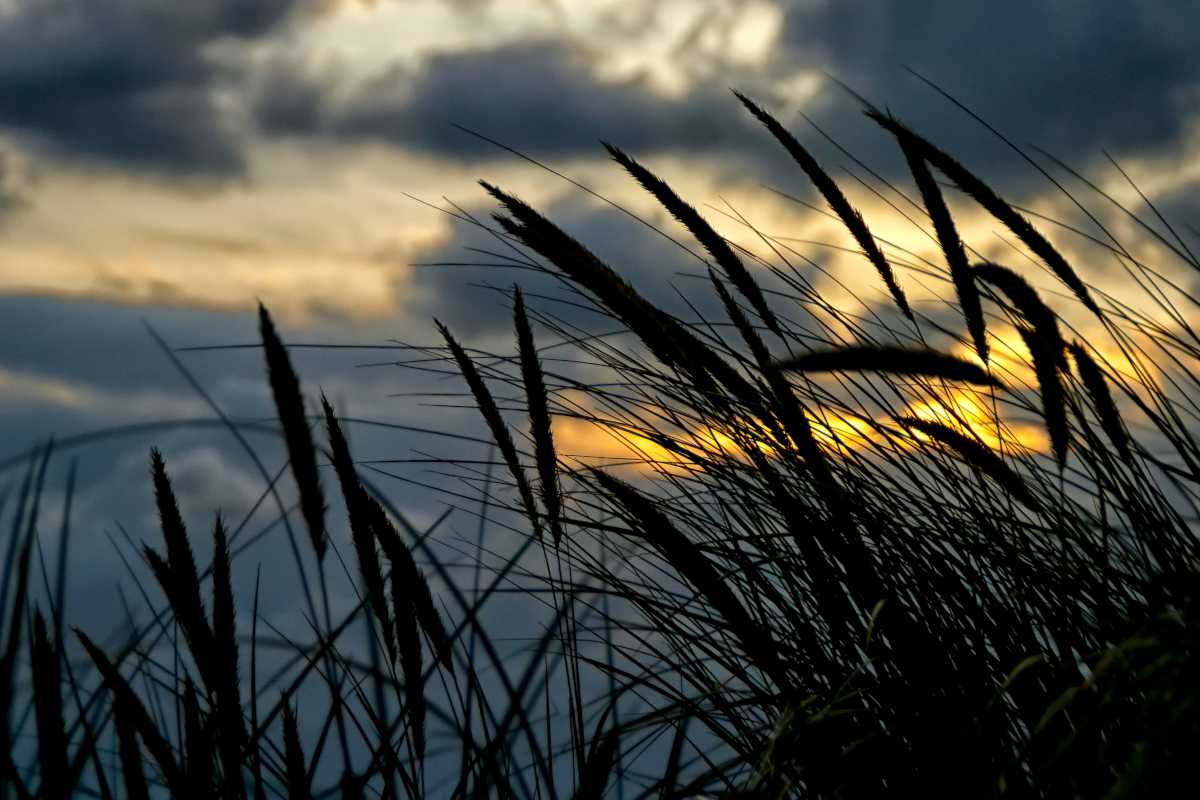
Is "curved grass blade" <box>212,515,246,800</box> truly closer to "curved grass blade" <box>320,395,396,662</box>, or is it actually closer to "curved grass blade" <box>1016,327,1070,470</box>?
"curved grass blade" <box>320,395,396,662</box>

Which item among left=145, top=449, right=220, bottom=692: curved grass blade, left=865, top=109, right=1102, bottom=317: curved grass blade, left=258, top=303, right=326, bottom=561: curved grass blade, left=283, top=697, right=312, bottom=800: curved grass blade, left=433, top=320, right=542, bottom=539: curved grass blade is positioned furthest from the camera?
left=865, top=109, right=1102, bottom=317: curved grass blade

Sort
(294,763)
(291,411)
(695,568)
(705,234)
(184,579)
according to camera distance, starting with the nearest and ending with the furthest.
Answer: (291,411) < (184,579) < (695,568) < (294,763) < (705,234)

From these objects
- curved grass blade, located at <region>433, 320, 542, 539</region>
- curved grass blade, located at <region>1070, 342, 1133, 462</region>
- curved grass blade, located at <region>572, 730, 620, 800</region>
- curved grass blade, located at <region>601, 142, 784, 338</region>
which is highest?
curved grass blade, located at <region>601, 142, 784, 338</region>

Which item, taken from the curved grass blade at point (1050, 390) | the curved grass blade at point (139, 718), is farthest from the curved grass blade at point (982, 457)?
the curved grass blade at point (139, 718)

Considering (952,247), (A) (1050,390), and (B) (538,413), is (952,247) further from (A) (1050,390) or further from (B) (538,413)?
(B) (538,413)

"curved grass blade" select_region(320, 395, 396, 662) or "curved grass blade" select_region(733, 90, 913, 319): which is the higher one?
"curved grass blade" select_region(733, 90, 913, 319)

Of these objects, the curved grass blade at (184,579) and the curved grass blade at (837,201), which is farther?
the curved grass blade at (837,201)

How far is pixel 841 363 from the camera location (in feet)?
4.08

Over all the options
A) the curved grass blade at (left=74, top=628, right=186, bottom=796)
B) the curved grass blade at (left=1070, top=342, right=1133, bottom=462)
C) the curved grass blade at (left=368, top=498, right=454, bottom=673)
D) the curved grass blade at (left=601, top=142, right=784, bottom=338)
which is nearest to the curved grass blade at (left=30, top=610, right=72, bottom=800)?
the curved grass blade at (left=74, top=628, right=186, bottom=796)

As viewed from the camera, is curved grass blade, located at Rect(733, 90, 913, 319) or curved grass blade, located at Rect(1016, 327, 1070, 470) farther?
curved grass blade, located at Rect(733, 90, 913, 319)

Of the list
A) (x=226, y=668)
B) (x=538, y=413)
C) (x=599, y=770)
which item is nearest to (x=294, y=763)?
(x=226, y=668)

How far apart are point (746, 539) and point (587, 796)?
648 millimetres

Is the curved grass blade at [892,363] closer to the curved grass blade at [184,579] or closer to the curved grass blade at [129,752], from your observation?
the curved grass blade at [184,579]

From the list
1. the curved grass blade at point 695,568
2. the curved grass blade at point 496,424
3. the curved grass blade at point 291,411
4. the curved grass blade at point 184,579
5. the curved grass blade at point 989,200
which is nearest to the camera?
the curved grass blade at point 291,411
